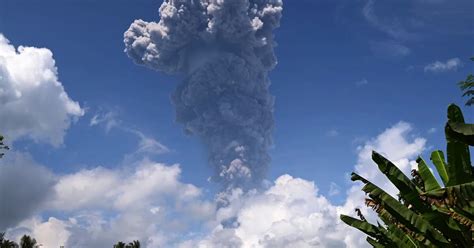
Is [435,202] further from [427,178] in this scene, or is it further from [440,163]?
[440,163]

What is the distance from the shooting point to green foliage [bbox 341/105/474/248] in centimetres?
779

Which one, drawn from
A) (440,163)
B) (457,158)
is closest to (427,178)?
(440,163)

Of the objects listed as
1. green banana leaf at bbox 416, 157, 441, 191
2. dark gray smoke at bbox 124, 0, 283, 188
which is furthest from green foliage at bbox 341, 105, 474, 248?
dark gray smoke at bbox 124, 0, 283, 188

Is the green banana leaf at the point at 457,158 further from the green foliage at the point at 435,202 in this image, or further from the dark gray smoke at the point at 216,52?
the dark gray smoke at the point at 216,52

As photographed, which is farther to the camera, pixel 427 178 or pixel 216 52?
pixel 216 52

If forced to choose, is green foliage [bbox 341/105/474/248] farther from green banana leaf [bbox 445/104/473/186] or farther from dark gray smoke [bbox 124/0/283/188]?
dark gray smoke [bbox 124/0/283/188]

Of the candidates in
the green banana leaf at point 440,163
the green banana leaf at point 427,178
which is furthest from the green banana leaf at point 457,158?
the green banana leaf at point 440,163

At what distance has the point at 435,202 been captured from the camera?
7828 mm

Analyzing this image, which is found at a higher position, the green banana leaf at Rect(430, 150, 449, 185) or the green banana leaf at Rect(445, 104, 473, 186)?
the green banana leaf at Rect(430, 150, 449, 185)

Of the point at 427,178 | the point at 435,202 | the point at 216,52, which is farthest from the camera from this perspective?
the point at 216,52

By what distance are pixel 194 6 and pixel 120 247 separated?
397ft

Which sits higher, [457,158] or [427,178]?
[427,178]

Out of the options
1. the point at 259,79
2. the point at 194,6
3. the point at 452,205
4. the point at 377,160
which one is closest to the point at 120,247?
the point at 377,160

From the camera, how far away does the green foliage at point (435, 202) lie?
779cm
